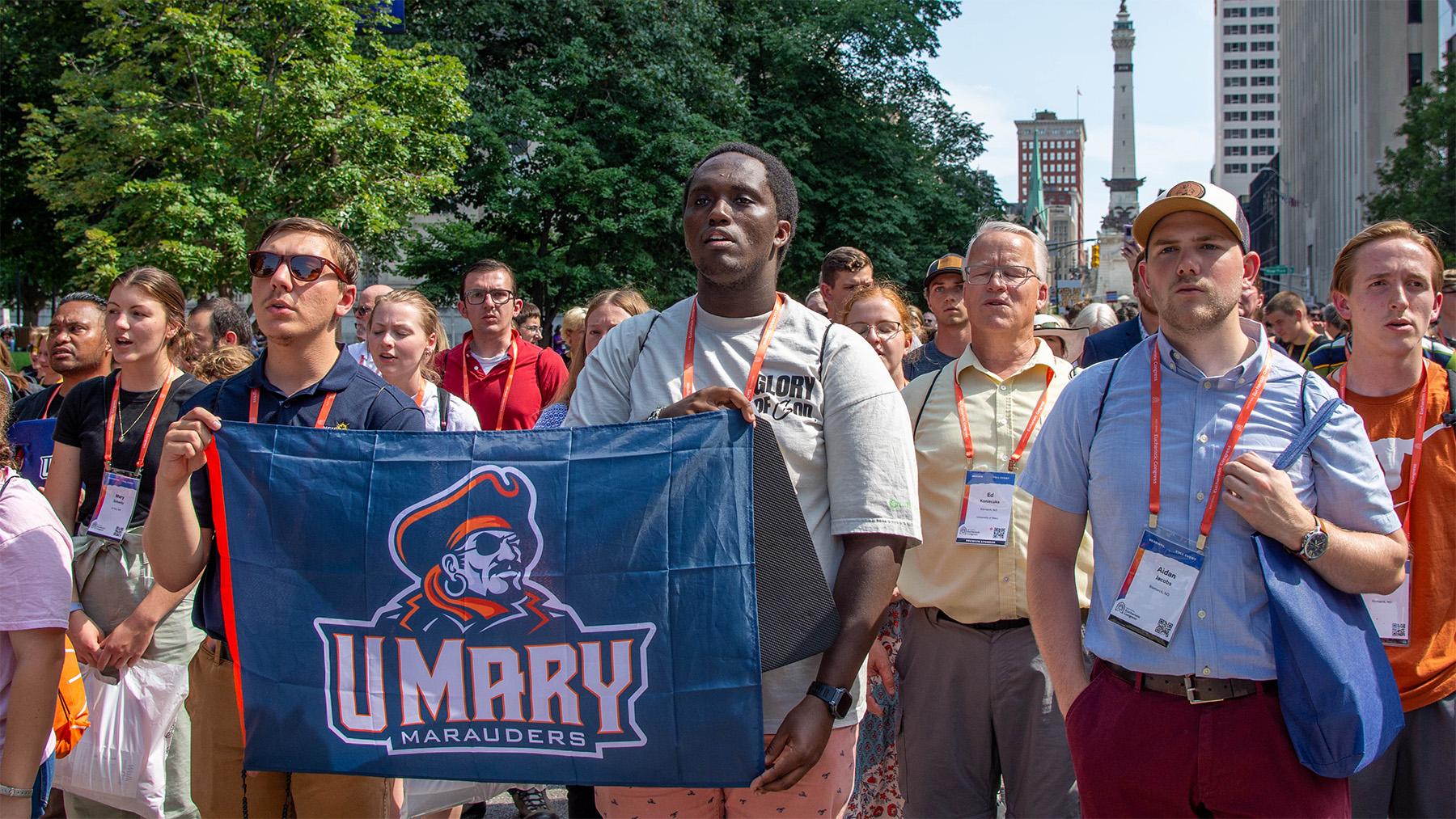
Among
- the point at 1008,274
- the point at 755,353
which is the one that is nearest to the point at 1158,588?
the point at 755,353

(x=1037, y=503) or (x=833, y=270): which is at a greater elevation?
(x=833, y=270)

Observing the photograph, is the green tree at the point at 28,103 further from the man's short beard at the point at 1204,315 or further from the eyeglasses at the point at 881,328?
the man's short beard at the point at 1204,315

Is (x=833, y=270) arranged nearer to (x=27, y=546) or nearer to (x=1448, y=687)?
(x=1448, y=687)

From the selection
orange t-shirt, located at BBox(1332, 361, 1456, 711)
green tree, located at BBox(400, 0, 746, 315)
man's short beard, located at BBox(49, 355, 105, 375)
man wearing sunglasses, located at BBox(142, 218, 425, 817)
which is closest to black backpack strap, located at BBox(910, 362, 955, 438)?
orange t-shirt, located at BBox(1332, 361, 1456, 711)

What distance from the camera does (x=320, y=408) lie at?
330 centimetres

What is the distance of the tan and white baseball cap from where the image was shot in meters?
2.77

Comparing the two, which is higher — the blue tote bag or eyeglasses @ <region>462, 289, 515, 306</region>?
eyeglasses @ <region>462, 289, 515, 306</region>

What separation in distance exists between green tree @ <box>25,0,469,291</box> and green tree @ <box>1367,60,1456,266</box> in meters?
27.0

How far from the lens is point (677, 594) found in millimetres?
2646

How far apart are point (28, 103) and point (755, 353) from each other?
2881 centimetres

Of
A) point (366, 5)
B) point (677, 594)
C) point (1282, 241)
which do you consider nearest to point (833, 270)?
point (677, 594)

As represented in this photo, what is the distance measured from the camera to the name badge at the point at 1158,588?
8.57 feet

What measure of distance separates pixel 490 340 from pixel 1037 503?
4.57 meters

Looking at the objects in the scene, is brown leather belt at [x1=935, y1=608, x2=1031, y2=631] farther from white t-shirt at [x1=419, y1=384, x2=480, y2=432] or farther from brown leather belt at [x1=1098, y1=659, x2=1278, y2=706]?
white t-shirt at [x1=419, y1=384, x2=480, y2=432]
